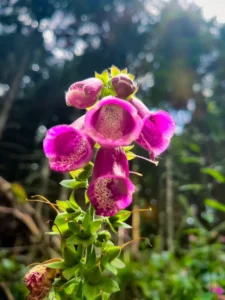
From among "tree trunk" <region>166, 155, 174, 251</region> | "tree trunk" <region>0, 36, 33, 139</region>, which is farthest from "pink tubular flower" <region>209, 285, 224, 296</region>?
"tree trunk" <region>0, 36, 33, 139</region>

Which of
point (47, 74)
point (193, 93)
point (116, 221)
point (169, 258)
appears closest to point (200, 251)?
point (169, 258)

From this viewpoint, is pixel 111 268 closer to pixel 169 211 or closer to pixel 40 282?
pixel 40 282

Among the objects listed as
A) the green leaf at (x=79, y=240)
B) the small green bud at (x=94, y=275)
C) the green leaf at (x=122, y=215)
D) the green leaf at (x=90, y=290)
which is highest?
the green leaf at (x=122, y=215)

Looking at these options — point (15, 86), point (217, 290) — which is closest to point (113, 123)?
point (217, 290)

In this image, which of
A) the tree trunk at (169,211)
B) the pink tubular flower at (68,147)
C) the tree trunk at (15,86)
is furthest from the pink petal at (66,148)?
the tree trunk at (15,86)

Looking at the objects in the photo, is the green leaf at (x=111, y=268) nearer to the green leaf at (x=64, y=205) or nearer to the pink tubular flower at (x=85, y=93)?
the green leaf at (x=64, y=205)

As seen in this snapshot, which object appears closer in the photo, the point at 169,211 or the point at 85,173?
the point at 85,173

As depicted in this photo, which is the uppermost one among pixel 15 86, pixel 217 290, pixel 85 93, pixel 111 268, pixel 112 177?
pixel 15 86

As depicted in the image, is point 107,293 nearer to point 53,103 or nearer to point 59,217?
point 59,217
